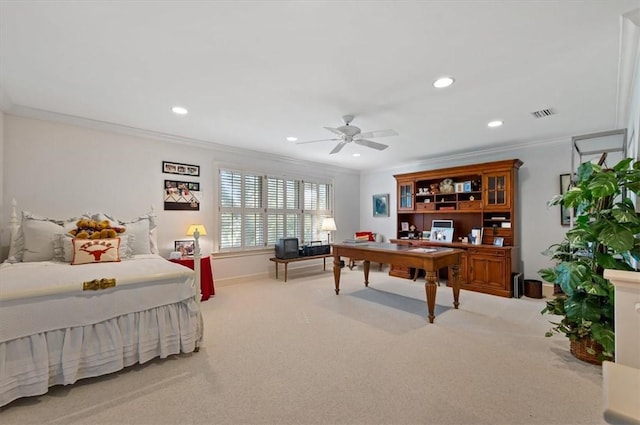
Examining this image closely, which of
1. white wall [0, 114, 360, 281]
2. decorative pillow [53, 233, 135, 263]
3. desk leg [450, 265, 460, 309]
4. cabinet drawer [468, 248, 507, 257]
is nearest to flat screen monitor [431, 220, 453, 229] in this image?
cabinet drawer [468, 248, 507, 257]

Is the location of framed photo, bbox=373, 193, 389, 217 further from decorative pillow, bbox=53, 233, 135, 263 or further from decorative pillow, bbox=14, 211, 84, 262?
decorative pillow, bbox=14, 211, 84, 262

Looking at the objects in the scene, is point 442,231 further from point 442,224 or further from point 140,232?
point 140,232

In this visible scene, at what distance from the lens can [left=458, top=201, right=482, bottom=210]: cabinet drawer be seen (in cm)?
513

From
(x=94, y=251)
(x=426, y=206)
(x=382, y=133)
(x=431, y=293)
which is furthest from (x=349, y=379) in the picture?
(x=426, y=206)

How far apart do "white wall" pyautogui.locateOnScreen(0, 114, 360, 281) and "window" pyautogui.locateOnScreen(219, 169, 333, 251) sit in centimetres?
23

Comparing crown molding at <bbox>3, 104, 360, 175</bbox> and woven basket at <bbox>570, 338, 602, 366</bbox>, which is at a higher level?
crown molding at <bbox>3, 104, 360, 175</bbox>

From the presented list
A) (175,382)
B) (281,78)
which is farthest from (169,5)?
(175,382)

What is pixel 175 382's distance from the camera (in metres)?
2.17

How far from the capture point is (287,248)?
216 inches

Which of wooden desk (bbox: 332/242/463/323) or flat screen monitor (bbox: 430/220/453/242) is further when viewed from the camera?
flat screen monitor (bbox: 430/220/453/242)

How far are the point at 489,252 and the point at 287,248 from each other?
138 inches

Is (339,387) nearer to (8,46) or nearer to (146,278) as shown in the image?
(146,278)

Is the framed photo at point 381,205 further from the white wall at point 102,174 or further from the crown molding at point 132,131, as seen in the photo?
the white wall at point 102,174

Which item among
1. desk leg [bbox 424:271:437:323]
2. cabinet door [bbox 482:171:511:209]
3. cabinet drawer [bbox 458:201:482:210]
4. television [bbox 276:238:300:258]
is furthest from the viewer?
television [bbox 276:238:300:258]
